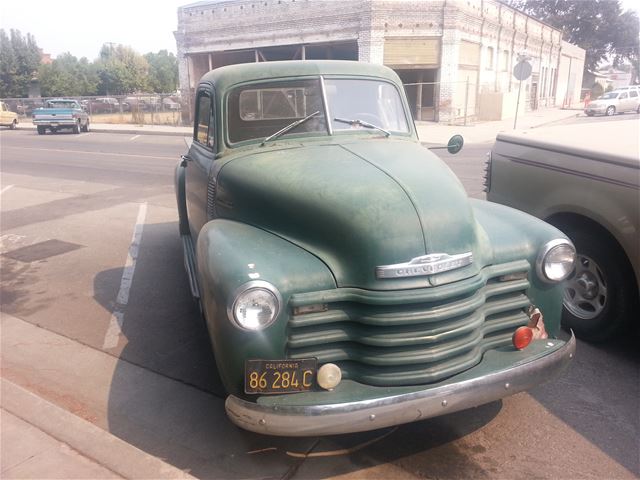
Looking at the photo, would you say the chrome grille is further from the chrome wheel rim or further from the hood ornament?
the chrome wheel rim

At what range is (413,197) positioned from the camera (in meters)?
2.92

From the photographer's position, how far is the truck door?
4.17 meters

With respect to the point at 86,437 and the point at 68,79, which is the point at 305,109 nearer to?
the point at 86,437

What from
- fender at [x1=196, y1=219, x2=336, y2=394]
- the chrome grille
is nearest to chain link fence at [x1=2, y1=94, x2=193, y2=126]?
fender at [x1=196, y1=219, x2=336, y2=394]

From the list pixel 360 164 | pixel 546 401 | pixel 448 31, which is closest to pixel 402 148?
pixel 360 164

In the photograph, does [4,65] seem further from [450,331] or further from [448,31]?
[450,331]

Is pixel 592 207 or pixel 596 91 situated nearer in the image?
pixel 592 207

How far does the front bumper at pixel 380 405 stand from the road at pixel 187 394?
46 cm

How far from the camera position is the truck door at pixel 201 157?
4.17m

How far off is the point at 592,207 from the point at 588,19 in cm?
6329

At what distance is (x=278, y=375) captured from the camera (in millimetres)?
2639

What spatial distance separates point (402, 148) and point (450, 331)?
1.49m

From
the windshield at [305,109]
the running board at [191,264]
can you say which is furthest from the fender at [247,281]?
the windshield at [305,109]

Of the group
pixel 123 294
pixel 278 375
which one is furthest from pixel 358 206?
pixel 123 294
